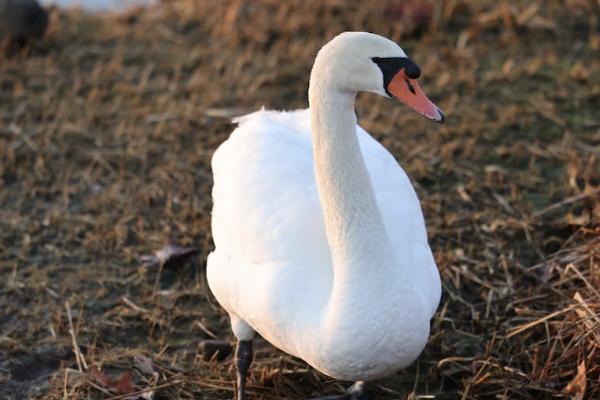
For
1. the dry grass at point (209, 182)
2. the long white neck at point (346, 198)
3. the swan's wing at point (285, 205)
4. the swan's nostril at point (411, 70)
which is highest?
the swan's nostril at point (411, 70)

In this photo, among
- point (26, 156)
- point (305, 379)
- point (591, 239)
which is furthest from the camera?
point (26, 156)

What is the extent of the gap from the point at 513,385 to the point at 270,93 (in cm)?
306

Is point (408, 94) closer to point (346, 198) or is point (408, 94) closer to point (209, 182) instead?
point (346, 198)

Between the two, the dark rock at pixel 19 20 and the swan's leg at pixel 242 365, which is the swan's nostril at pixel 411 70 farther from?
the dark rock at pixel 19 20

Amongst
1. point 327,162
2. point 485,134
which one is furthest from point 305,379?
point 485,134

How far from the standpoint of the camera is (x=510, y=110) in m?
5.89

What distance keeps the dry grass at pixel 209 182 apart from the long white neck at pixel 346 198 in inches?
22.8

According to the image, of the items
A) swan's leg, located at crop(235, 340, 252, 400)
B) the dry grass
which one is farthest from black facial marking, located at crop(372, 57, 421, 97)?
swan's leg, located at crop(235, 340, 252, 400)

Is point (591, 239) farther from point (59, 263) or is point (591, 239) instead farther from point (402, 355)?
point (59, 263)

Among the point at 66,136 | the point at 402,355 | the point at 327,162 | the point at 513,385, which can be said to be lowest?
the point at 66,136

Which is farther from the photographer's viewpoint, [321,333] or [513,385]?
[513,385]

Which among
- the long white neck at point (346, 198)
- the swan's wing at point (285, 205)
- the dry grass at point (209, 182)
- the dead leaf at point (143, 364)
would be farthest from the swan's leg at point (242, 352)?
the long white neck at point (346, 198)

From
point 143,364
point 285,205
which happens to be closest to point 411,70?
point 285,205

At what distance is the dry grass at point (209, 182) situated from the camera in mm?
4016
